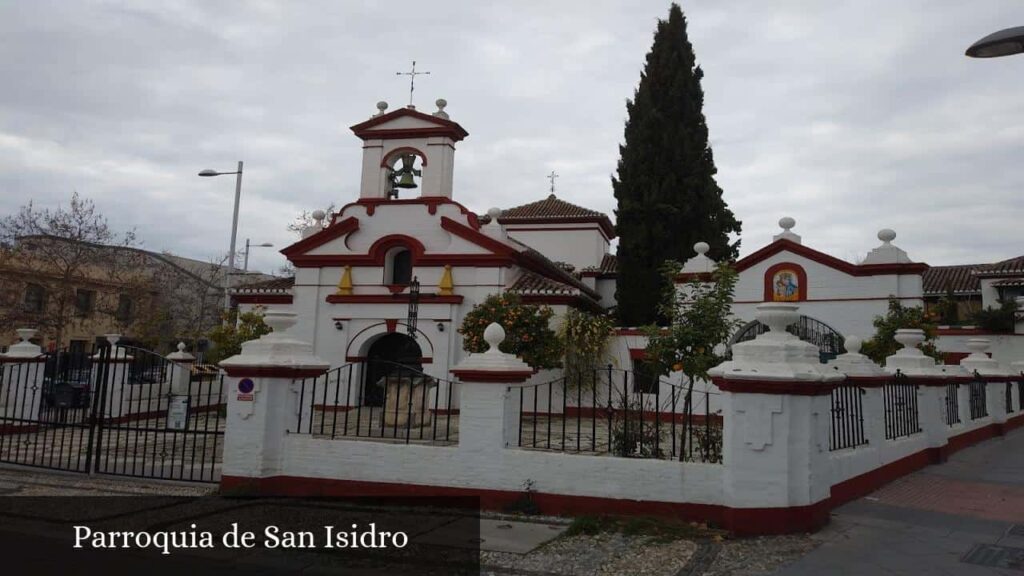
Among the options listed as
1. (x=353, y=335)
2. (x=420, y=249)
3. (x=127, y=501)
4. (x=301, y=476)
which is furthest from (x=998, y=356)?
(x=127, y=501)

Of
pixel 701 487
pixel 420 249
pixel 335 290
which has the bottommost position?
pixel 701 487

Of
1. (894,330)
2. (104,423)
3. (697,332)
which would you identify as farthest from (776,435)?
(894,330)

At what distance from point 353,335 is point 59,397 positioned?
756cm

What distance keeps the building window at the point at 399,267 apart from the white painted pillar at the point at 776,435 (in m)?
14.0

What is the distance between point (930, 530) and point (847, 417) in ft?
5.55

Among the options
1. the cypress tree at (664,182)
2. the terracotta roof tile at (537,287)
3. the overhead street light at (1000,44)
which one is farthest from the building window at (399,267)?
the overhead street light at (1000,44)

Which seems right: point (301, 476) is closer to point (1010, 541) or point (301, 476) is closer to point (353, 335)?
point (1010, 541)

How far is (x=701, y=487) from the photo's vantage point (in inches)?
255

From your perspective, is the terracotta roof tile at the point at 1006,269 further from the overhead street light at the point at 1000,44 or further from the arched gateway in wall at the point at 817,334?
the overhead street light at the point at 1000,44

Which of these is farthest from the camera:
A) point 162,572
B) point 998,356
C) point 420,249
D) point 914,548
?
point 998,356

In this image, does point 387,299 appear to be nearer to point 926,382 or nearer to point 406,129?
point 406,129

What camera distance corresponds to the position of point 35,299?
25.7 meters

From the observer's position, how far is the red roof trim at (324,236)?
19391 mm

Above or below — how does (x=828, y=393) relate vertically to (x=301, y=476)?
above
